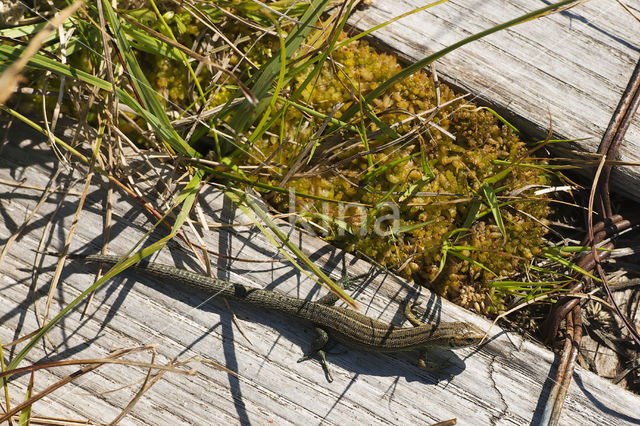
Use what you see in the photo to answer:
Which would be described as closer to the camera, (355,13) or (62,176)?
(62,176)

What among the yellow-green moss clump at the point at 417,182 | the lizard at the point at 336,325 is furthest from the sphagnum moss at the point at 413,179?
the lizard at the point at 336,325

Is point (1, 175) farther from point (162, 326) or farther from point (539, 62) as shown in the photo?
point (539, 62)

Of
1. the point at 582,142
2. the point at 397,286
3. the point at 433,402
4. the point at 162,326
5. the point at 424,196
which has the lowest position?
the point at 162,326

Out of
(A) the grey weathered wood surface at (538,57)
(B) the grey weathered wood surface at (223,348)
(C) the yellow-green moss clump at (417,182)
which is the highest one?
(A) the grey weathered wood surface at (538,57)

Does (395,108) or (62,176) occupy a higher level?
(395,108)

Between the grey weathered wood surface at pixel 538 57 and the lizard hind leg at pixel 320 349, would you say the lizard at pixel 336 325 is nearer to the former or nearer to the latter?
the lizard hind leg at pixel 320 349

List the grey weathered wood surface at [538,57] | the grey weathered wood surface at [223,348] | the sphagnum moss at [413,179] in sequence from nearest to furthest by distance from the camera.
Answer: the grey weathered wood surface at [223,348]
the sphagnum moss at [413,179]
the grey weathered wood surface at [538,57]

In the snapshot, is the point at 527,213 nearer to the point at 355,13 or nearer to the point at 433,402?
the point at 433,402

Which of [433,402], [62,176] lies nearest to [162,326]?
[62,176]
